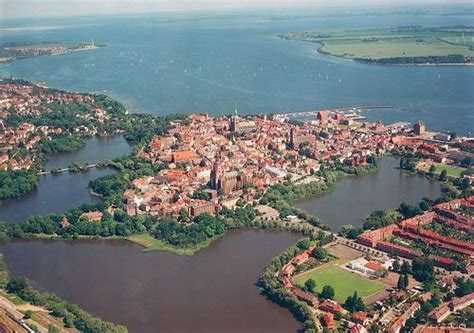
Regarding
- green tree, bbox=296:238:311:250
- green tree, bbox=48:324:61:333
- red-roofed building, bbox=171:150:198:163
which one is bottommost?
green tree, bbox=48:324:61:333

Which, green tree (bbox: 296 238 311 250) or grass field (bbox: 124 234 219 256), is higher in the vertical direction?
green tree (bbox: 296 238 311 250)

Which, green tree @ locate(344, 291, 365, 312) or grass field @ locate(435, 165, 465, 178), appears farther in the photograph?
grass field @ locate(435, 165, 465, 178)

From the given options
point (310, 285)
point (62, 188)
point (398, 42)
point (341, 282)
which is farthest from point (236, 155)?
point (398, 42)

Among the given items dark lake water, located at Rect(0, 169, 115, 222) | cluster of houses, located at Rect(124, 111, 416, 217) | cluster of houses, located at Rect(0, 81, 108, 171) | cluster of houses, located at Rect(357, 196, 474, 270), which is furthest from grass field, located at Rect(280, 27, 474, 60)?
dark lake water, located at Rect(0, 169, 115, 222)

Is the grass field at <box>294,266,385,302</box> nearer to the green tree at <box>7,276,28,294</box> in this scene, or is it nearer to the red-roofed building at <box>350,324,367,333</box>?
the red-roofed building at <box>350,324,367,333</box>

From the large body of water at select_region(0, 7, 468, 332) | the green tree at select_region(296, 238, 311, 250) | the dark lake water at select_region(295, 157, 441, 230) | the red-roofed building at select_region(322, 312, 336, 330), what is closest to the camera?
the red-roofed building at select_region(322, 312, 336, 330)

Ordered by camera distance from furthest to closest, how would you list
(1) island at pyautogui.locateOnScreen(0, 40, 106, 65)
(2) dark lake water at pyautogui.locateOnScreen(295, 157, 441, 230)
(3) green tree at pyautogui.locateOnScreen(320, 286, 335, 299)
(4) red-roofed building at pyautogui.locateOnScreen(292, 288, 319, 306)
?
1. (1) island at pyautogui.locateOnScreen(0, 40, 106, 65)
2. (2) dark lake water at pyautogui.locateOnScreen(295, 157, 441, 230)
3. (3) green tree at pyautogui.locateOnScreen(320, 286, 335, 299)
4. (4) red-roofed building at pyautogui.locateOnScreen(292, 288, 319, 306)

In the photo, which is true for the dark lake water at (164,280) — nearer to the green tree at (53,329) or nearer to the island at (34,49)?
the green tree at (53,329)
